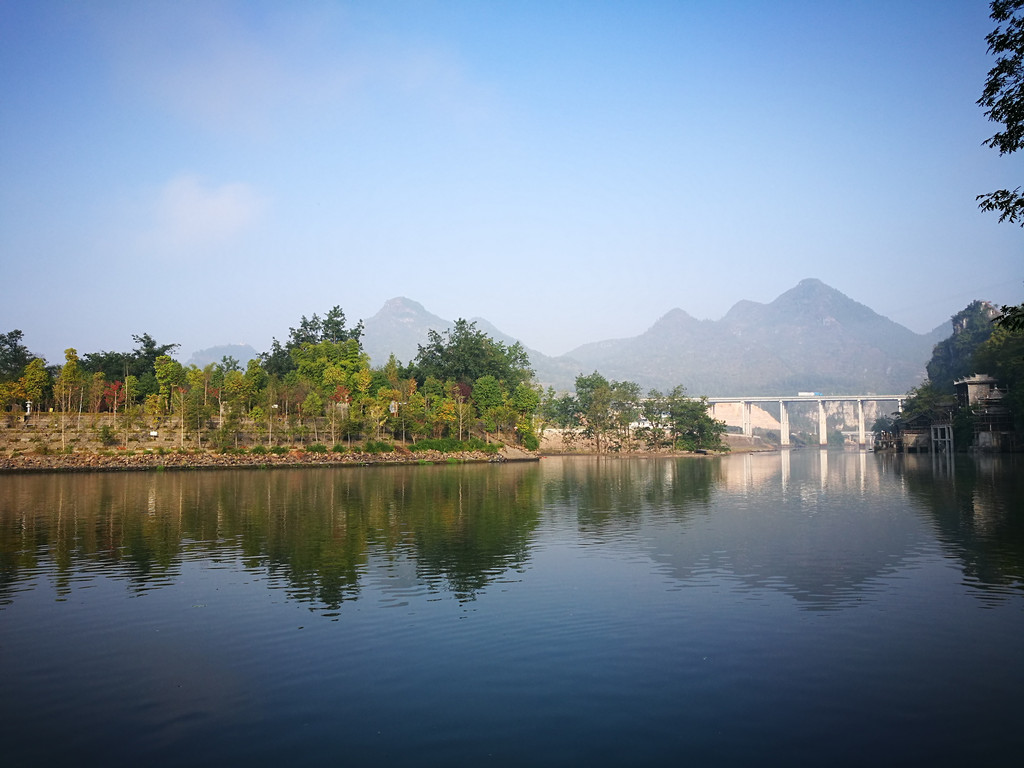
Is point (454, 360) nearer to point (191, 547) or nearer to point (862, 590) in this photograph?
point (191, 547)

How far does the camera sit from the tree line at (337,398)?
90250mm

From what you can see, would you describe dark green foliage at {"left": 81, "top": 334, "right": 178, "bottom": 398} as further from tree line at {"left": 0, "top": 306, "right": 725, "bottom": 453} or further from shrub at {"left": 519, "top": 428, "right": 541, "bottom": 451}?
shrub at {"left": 519, "top": 428, "right": 541, "bottom": 451}

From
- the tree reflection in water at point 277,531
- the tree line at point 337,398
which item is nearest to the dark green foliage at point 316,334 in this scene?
the tree line at point 337,398

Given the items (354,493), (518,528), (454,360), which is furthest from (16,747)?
(454,360)

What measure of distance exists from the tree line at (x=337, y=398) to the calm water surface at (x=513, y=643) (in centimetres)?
6129

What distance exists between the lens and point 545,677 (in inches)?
504

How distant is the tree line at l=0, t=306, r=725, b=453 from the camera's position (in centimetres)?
9025

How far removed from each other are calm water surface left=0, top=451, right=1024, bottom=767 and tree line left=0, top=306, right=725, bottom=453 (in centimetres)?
6129

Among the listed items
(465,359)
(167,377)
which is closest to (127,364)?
(167,377)

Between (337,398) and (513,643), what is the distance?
90978 millimetres

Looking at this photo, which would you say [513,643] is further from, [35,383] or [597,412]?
[597,412]

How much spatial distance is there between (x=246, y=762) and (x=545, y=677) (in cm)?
527

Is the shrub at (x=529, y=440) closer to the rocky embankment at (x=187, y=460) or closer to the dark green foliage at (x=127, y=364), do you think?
the rocky embankment at (x=187, y=460)

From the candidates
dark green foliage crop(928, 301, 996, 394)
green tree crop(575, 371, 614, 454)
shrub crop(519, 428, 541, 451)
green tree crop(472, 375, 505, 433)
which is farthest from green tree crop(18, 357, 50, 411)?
dark green foliage crop(928, 301, 996, 394)
